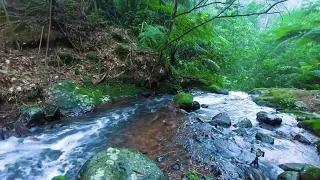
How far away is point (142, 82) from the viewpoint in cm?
845

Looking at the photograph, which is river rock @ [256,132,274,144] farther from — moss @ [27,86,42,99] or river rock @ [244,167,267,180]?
moss @ [27,86,42,99]

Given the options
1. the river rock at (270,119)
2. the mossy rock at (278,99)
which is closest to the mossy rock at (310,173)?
the river rock at (270,119)

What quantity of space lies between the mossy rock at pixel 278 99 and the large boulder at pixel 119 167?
19.9 feet

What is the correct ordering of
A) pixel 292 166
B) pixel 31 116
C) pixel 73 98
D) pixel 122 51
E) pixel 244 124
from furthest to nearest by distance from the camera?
pixel 122 51
pixel 73 98
pixel 244 124
pixel 31 116
pixel 292 166

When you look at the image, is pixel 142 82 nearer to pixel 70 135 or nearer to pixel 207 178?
pixel 70 135

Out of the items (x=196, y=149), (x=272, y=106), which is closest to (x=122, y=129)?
(x=196, y=149)

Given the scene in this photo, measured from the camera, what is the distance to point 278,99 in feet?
28.9

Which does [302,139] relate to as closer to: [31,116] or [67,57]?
[31,116]

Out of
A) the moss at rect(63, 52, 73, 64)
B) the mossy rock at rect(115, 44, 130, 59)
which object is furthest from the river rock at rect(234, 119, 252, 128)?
the moss at rect(63, 52, 73, 64)

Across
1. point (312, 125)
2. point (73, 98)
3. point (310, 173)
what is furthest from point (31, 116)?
point (312, 125)

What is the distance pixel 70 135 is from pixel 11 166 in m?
1.30

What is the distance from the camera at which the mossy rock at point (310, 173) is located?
12.8 feet

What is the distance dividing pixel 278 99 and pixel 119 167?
22.4 ft

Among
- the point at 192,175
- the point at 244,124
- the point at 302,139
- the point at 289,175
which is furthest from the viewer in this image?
the point at 244,124
